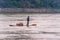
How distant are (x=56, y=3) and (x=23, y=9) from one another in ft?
3.74

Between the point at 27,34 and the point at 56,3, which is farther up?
the point at 56,3

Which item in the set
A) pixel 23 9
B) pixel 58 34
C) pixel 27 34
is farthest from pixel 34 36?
pixel 23 9

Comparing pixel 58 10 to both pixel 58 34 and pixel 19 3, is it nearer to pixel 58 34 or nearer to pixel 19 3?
pixel 19 3

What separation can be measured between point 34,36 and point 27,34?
6.3 inches

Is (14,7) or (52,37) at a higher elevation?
(14,7)

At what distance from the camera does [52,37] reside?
254cm

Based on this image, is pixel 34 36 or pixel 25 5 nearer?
pixel 34 36

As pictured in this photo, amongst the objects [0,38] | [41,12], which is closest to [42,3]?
[41,12]

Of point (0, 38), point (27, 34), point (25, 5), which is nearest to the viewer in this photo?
point (0, 38)

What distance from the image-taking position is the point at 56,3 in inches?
222

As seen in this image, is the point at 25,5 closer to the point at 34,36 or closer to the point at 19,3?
the point at 19,3

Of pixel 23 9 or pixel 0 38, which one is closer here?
pixel 0 38

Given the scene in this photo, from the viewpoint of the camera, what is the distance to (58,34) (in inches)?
108

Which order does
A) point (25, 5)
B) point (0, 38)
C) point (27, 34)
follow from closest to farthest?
point (0, 38) < point (27, 34) < point (25, 5)
